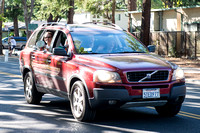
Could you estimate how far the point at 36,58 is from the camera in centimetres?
1101

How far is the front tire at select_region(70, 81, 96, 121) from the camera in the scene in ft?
28.4

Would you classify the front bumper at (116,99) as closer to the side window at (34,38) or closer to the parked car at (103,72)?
the parked car at (103,72)

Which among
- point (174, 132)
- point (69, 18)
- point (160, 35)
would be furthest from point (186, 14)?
point (174, 132)

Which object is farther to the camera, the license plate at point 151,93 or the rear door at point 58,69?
the rear door at point 58,69

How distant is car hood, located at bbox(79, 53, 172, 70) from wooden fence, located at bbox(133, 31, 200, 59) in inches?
934

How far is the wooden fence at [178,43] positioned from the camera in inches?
1282

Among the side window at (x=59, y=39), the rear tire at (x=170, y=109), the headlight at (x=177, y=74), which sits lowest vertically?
the rear tire at (x=170, y=109)

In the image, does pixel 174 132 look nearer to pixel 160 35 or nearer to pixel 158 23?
pixel 160 35

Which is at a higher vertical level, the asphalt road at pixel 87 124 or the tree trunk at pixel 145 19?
the tree trunk at pixel 145 19

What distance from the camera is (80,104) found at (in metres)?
8.87

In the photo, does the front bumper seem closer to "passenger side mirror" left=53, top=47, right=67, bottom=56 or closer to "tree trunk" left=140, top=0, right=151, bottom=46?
"passenger side mirror" left=53, top=47, right=67, bottom=56

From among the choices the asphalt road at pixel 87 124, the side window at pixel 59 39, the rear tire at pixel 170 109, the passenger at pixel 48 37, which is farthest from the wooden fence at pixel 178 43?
the rear tire at pixel 170 109

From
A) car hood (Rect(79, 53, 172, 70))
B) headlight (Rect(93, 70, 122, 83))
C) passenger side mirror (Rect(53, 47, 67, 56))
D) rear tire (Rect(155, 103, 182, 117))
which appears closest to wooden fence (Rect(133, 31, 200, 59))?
rear tire (Rect(155, 103, 182, 117))

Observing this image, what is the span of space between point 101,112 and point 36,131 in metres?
2.44
